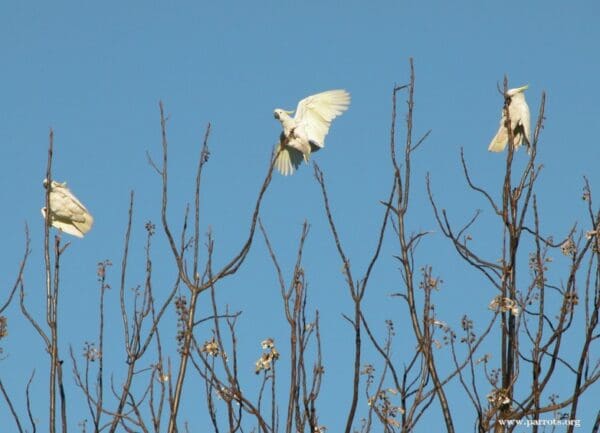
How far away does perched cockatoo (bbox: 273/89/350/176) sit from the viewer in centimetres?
944

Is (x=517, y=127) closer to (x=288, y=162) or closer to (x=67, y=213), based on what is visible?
(x=288, y=162)

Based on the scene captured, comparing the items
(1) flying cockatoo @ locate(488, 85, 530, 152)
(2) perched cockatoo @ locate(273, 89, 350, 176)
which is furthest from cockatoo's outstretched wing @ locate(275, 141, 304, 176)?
(1) flying cockatoo @ locate(488, 85, 530, 152)

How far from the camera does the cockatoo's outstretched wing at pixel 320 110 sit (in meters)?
9.66

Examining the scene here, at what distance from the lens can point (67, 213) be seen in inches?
318

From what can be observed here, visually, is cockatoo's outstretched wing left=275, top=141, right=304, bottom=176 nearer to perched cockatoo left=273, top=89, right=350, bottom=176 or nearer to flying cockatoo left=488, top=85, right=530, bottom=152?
perched cockatoo left=273, top=89, right=350, bottom=176

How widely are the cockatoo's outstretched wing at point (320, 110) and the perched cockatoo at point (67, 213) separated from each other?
7.51 feet

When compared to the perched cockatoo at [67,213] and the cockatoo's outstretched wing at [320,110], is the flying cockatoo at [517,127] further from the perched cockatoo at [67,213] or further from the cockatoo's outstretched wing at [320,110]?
the perched cockatoo at [67,213]

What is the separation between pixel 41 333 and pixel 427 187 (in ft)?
6.22

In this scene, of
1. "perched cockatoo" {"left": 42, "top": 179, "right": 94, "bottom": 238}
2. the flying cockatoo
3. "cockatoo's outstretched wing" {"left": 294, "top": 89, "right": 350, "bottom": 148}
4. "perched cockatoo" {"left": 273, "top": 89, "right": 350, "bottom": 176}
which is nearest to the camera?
"perched cockatoo" {"left": 42, "top": 179, "right": 94, "bottom": 238}

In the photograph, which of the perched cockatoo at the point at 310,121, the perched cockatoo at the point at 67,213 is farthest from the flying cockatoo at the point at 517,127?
the perched cockatoo at the point at 67,213

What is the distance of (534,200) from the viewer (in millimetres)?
4996

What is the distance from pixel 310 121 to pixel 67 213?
104 inches

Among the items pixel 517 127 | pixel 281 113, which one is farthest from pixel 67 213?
pixel 517 127

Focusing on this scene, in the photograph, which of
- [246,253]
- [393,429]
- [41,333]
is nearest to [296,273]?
[246,253]
